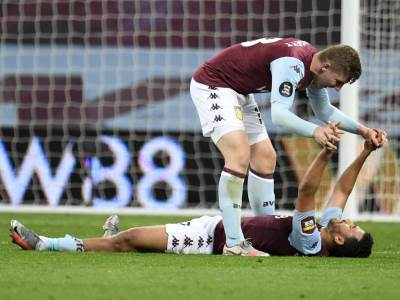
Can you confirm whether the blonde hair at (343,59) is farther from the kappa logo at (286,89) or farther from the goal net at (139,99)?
the goal net at (139,99)

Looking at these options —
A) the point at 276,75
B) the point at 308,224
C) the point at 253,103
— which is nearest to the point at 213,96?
the point at 253,103

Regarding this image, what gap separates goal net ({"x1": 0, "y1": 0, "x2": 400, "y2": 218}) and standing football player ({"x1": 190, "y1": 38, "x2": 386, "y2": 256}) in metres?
5.29

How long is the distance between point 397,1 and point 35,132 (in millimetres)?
4570

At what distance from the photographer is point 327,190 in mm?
12922

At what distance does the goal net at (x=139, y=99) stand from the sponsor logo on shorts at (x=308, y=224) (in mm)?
6095

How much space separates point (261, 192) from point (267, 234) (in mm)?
593

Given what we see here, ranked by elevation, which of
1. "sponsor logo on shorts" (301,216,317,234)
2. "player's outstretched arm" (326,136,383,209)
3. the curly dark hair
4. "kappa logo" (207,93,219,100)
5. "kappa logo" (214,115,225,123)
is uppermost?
"kappa logo" (207,93,219,100)

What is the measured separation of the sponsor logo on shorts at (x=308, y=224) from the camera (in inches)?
261

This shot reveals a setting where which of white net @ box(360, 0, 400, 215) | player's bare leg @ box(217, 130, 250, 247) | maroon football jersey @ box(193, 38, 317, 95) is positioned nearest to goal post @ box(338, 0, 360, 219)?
white net @ box(360, 0, 400, 215)

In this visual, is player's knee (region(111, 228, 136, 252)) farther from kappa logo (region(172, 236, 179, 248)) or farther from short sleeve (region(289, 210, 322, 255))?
short sleeve (region(289, 210, 322, 255))

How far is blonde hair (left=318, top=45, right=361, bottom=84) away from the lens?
685 centimetres

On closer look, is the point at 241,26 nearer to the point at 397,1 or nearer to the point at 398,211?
the point at 397,1

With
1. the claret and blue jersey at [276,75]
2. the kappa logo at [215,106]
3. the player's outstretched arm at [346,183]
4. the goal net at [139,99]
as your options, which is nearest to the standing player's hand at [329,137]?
the claret and blue jersey at [276,75]

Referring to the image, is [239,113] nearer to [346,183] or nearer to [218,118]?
[218,118]
